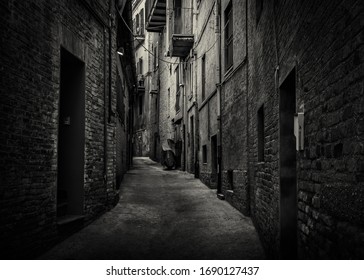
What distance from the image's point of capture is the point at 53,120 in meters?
6.01

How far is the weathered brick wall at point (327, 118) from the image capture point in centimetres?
255

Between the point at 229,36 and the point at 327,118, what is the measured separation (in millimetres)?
8099

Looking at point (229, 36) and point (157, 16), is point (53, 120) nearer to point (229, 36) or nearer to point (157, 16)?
point (229, 36)

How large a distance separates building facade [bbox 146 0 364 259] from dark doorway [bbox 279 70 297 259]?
1 cm

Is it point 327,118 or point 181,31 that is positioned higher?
point 181,31

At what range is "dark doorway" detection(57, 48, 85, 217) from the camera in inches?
288

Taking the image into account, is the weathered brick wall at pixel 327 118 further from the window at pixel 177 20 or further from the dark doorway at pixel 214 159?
the window at pixel 177 20

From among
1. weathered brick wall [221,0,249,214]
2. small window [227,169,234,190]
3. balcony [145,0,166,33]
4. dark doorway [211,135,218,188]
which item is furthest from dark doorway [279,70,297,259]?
balcony [145,0,166,33]

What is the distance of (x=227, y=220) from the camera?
7.84m

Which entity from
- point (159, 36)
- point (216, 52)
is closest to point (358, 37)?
point (216, 52)

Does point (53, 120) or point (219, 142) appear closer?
point (53, 120)

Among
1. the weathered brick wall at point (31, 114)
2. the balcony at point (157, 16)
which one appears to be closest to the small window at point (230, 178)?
the weathered brick wall at point (31, 114)

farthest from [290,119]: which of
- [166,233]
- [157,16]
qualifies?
[157,16]

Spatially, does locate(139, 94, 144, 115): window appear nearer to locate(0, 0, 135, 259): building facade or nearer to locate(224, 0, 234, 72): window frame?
locate(224, 0, 234, 72): window frame
